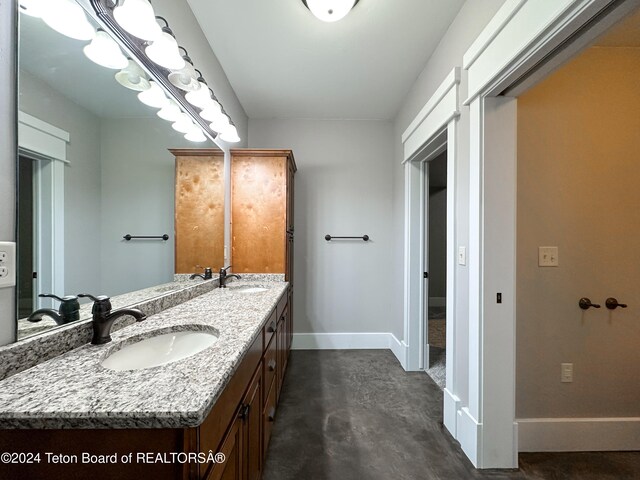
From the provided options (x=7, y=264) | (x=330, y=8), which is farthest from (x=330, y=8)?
(x=7, y=264)

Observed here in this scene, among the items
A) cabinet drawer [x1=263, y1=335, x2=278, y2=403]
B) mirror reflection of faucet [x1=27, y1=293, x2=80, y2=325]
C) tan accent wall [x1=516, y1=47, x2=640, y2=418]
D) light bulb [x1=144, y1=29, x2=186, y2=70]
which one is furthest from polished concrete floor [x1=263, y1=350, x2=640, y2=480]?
light bulb [x1=144, y1=29, x2=186, y2=70]

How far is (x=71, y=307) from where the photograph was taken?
A: 867mm

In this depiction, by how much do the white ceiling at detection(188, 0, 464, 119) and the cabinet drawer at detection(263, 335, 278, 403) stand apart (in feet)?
6.42

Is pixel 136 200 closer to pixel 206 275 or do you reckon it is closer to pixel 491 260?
pixel 206 275

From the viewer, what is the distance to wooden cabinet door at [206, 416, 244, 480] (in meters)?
0.69

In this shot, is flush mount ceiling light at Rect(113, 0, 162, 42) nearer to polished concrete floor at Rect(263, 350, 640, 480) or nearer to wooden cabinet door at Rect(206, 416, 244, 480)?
wooden cabinet door at Rect(206, 416, 244, 480)

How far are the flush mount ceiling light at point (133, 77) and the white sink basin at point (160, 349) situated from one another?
3.47 feet

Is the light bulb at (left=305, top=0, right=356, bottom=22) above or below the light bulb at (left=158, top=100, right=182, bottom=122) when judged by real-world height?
above

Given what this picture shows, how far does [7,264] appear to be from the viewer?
0.67m

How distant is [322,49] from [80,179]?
171cm

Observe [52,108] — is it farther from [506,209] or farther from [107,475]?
[506,209]

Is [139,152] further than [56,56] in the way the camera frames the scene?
Yes

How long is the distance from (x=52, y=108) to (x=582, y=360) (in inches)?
105

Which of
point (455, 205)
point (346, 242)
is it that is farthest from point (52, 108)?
point (346, 242)
